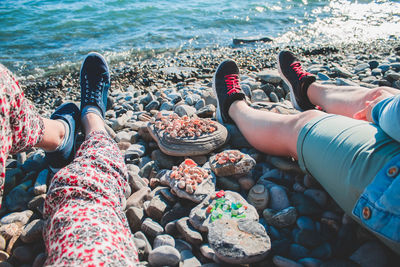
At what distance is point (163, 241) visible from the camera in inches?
63.2

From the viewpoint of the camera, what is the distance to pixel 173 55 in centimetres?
727

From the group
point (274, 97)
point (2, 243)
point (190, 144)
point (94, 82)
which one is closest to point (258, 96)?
point (274, 97)

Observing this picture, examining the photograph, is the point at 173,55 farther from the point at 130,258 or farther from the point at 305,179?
the point at 130,258

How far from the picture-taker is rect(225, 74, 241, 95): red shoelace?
3.03 metres

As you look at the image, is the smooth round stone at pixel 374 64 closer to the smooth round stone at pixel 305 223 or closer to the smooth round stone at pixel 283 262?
the smooth round stone at pixel 305 223

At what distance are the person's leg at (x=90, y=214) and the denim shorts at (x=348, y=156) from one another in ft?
3.44

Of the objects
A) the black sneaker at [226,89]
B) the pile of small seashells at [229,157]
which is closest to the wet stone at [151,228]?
the pile of small seashells at [229,157]

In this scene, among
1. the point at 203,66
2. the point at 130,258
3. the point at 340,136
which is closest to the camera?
the point at 130,258

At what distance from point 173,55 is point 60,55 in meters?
2.80

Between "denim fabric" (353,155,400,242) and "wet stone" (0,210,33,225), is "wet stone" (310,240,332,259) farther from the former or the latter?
"wet stone" (0,210,33,225)

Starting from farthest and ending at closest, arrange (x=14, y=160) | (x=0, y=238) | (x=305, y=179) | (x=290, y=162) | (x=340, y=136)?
1. (x=14, y=160)
2. (x=290, y=162)
3. (x=305, y=179)
4. (x=0, y=238)
5. (x=340, y=136)

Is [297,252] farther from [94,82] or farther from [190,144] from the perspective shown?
[94,82]

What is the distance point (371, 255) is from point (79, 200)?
1450 mm

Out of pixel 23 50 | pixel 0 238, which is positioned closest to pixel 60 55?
pixel 23 50
